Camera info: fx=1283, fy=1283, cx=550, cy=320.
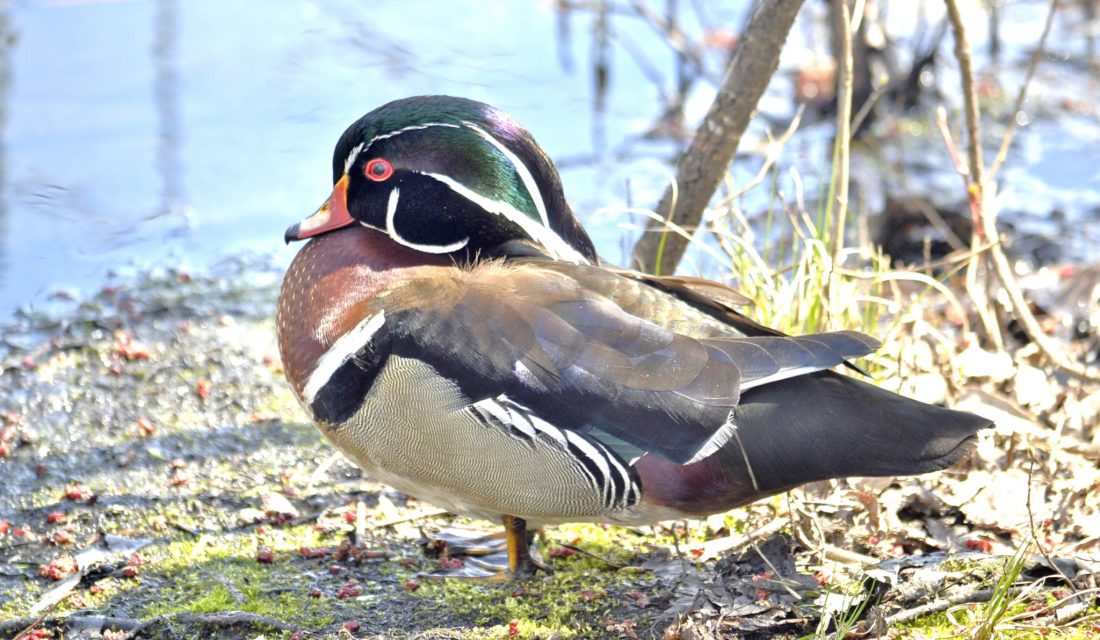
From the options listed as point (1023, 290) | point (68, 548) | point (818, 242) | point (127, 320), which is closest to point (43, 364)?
point (127, 320)

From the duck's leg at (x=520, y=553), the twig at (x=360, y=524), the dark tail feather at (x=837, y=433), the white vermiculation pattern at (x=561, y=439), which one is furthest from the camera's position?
the twig at (x=360, y=524)

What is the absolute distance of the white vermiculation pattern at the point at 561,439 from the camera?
9.96 ft

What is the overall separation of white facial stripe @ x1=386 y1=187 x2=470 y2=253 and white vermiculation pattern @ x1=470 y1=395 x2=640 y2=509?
0.50m

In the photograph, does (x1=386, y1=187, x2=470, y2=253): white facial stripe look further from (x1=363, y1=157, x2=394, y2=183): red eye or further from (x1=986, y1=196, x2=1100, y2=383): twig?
(x1=986, y1=196, x2=1100, y2=383): twig

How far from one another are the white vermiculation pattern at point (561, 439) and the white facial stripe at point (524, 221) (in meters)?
0.53

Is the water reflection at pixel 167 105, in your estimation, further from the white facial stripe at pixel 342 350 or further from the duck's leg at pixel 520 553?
the duck's leg at pixel 520 553

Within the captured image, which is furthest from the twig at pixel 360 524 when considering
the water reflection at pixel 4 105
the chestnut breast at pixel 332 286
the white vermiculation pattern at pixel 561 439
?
the water reflection at pixel 4 105

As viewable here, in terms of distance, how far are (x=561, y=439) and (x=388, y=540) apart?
905 millimetres

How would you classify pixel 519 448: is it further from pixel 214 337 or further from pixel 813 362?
pixel 214 337

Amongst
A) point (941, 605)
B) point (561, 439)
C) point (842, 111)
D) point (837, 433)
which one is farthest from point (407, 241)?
point (941, 605)

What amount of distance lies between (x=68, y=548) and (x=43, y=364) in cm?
134

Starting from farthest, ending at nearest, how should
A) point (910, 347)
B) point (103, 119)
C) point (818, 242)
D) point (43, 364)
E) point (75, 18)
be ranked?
point (75, 18)
point (103, 119)
point (43, 364)
point (910, 347)
point (818, 242)

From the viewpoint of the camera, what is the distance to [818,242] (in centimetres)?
392

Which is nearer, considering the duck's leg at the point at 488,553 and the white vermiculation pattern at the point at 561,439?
the white vermiculation pattern at the point at 561,439
